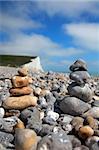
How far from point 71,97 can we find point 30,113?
2.66 ft

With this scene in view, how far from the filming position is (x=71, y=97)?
267 inches

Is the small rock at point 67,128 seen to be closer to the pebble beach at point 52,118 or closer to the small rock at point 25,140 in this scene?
the pebble beach at point 52,118

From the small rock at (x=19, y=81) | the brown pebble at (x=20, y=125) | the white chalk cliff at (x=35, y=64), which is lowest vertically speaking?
the brown pebble at (x=20, y=125)

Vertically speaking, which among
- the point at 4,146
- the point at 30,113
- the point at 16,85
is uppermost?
the point at 16,85

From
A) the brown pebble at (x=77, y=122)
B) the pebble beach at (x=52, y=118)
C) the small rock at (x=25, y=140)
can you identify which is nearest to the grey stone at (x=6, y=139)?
the pebble beach at (x=52, y=118)

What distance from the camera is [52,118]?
22.0 feet

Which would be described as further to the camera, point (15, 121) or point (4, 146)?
point (15, 121)

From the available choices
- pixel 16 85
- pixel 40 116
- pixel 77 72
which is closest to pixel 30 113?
pixel 40 116

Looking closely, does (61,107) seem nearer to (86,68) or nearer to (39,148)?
(86,68)

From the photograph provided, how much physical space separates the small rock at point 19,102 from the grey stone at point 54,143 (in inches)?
70.1

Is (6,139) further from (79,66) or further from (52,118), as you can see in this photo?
(79,66)

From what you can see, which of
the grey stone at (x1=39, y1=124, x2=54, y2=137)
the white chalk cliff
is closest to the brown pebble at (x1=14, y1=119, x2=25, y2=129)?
the grey stone at (x1=39, y1=124, x2=54, y2=137)

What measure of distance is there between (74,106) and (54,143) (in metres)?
1.63

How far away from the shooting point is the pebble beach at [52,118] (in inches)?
216
